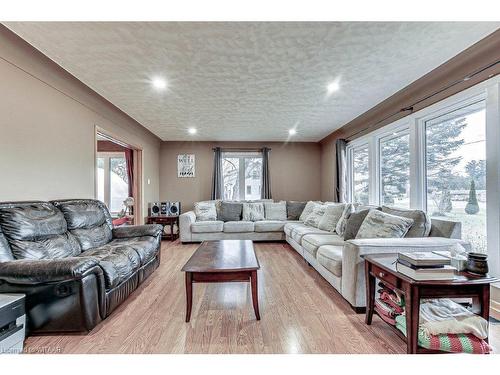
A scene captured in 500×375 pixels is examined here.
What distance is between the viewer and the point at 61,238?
7.93 ft

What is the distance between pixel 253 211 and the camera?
18.1 feet

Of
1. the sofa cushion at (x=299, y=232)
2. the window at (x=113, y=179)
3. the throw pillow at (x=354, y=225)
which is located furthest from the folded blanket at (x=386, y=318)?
the window at (x=113, y=179)

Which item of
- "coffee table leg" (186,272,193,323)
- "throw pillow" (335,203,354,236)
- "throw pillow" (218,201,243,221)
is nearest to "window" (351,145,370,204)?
"throw pillow" (335,203,354,236)

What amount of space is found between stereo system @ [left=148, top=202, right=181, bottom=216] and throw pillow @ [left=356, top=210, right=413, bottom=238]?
Result: 4.16 metres

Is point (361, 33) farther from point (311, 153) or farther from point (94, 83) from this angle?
point (311, 153)

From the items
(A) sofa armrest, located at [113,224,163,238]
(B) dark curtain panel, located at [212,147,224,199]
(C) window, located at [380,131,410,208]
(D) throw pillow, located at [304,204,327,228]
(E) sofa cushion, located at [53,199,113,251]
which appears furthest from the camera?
(B) dark curtain panel, located at [212,147,224,199]

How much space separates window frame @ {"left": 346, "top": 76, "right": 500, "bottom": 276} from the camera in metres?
2.14

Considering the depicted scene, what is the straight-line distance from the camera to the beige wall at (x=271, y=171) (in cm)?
629

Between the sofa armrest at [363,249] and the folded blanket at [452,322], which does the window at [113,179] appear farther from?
the folded blanket at [452,322]

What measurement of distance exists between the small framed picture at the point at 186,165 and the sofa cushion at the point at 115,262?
3708 mm

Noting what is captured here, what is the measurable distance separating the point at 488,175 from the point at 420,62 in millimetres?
1216

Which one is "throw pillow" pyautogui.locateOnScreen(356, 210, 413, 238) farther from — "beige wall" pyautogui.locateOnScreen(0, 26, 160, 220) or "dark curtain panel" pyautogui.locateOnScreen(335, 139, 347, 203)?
"beige wall" pyautogui.locateOnScreen(0, 26, 160, 220)

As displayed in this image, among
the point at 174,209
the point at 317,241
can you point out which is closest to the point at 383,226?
the point at 317,241

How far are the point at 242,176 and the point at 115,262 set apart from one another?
14.6 ft
